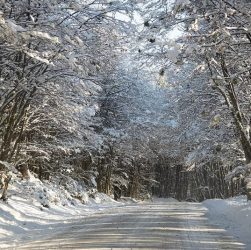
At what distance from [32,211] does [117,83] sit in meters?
18.3

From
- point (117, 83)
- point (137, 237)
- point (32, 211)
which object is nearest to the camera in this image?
point (137, 237)

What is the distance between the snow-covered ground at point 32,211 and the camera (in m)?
12.0

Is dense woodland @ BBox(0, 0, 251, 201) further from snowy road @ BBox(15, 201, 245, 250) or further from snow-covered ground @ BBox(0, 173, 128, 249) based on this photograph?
snowy road @ BBox(15, 201, 245, 250)

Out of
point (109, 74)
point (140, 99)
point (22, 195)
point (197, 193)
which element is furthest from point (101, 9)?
point (197, 193)

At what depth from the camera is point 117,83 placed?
33156 millimetres

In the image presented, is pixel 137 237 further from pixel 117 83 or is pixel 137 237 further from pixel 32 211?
pixel 117 83

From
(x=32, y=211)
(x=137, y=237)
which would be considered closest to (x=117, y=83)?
(x=32, y=211)

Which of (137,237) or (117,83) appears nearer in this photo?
(137,237)

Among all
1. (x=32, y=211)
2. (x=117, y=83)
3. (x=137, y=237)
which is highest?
(x=117, y=83)

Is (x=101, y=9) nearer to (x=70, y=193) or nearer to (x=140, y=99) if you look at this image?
(x=70, y=193)

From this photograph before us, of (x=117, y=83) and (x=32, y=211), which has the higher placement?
(x=117, y=83)

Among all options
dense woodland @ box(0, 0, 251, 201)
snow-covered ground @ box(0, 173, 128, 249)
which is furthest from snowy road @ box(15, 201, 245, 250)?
dense woodland @ box(0, 0, 251, 201)

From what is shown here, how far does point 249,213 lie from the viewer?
1572 centimetres

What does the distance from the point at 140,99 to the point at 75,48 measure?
25160 millimetres
